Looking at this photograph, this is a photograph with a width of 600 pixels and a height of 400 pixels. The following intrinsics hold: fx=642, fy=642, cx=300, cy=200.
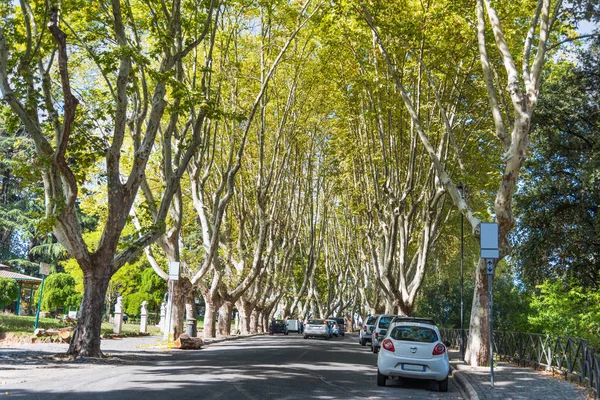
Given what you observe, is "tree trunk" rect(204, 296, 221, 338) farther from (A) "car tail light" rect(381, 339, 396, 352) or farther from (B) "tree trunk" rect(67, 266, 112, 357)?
(A) "car tail light" rect(381, 339, 396, 352)

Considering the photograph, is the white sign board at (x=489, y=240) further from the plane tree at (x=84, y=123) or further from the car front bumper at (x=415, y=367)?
the plane tree at (x=84, y=123)

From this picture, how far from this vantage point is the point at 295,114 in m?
33.8

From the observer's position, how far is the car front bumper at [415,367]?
1303 cm

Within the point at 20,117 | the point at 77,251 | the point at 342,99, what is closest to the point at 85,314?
the point at 77,251

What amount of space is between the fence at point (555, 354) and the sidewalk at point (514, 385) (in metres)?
0.29

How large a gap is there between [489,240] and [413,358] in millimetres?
2977

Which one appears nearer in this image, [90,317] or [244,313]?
[90,317]

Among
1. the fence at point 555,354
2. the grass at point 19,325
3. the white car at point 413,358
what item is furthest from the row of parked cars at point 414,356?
the grass at point 19,325

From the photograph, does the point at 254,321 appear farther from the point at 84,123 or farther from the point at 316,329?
the point at 84,123

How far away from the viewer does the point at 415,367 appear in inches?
518

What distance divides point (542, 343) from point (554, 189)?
7.05m

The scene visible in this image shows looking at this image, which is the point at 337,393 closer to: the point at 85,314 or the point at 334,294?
the point at 85,314

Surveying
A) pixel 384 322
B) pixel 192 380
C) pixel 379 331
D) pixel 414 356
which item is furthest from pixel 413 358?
pixel 384 322

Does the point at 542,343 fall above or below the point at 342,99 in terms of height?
below
